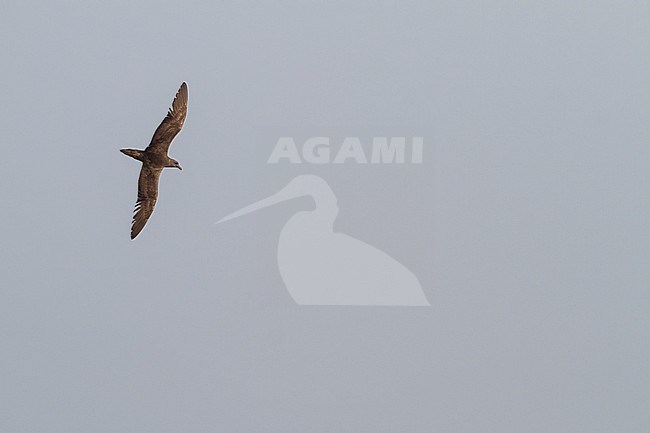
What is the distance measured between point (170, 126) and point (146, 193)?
286 millimetres

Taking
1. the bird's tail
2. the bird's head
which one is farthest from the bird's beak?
the bird's tail

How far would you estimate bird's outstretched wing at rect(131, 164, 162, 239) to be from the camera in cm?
253

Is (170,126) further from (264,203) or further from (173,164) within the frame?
(264,203)

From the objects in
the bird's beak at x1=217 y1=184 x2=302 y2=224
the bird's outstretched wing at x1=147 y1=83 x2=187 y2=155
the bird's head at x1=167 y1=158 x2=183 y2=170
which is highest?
the bird's outstretched wing at x1=147 y1=83 x2=187 y2=155

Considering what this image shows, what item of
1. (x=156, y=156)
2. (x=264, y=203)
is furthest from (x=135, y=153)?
(x=264, y=203)

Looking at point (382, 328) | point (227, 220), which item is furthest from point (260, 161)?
point (382, 328)

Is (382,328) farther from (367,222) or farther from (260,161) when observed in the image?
(260,161)

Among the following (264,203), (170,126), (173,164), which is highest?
(170,126)

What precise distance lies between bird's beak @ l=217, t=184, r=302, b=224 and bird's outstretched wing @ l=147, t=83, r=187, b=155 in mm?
364

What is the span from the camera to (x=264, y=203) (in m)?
2.55

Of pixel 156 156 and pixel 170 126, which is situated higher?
pixel 170 126

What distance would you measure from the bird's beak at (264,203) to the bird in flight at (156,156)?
285 millimetres

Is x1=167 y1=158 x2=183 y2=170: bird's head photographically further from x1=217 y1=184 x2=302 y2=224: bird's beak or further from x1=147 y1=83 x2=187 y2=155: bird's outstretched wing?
x1=217 y1=184 x2=302 y2=224: bird's beak

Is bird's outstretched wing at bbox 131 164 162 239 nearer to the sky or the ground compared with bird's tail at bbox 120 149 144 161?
nearer to the ground
